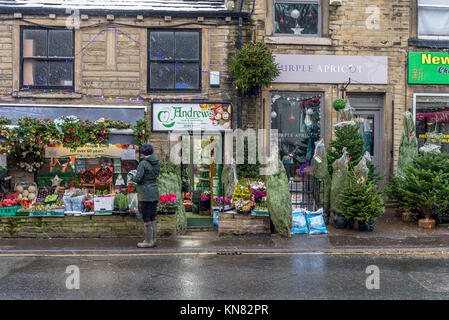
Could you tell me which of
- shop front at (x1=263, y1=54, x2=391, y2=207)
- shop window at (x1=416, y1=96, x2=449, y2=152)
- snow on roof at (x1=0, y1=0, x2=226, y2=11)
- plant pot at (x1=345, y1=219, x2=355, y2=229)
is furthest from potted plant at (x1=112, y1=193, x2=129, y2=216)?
shop window at (x1=416, y1=96, x2=449, y2=152)

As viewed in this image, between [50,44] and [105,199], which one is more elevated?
[50,44]

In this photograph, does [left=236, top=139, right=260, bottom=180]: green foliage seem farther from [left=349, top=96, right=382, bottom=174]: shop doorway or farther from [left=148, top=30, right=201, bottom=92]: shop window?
[left=349, top=96, right=382, bottom=174]: shop doorway

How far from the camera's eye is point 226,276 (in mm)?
6973

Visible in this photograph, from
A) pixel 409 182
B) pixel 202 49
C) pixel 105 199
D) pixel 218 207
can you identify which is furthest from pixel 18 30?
pixel 409 182

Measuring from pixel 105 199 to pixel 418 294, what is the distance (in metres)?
6.31

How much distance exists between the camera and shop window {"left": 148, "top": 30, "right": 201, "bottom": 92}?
496 inches

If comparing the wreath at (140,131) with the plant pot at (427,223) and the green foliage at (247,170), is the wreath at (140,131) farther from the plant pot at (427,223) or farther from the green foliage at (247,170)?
the plant pot at (427,223)

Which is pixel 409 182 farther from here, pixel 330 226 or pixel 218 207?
pixel 218 207

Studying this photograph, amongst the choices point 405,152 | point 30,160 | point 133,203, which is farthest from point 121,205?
point 405,152

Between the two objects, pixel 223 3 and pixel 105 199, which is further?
pixel 223 3

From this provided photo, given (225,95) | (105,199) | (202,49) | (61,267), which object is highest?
(202,49)

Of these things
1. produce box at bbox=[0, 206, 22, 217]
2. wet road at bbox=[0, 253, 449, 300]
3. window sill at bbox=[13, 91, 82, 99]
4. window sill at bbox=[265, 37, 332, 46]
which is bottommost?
wet road at bbox=[0, 253, 449, 300]

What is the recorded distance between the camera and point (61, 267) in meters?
7.48

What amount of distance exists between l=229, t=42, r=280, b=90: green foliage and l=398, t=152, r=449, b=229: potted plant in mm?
4053
